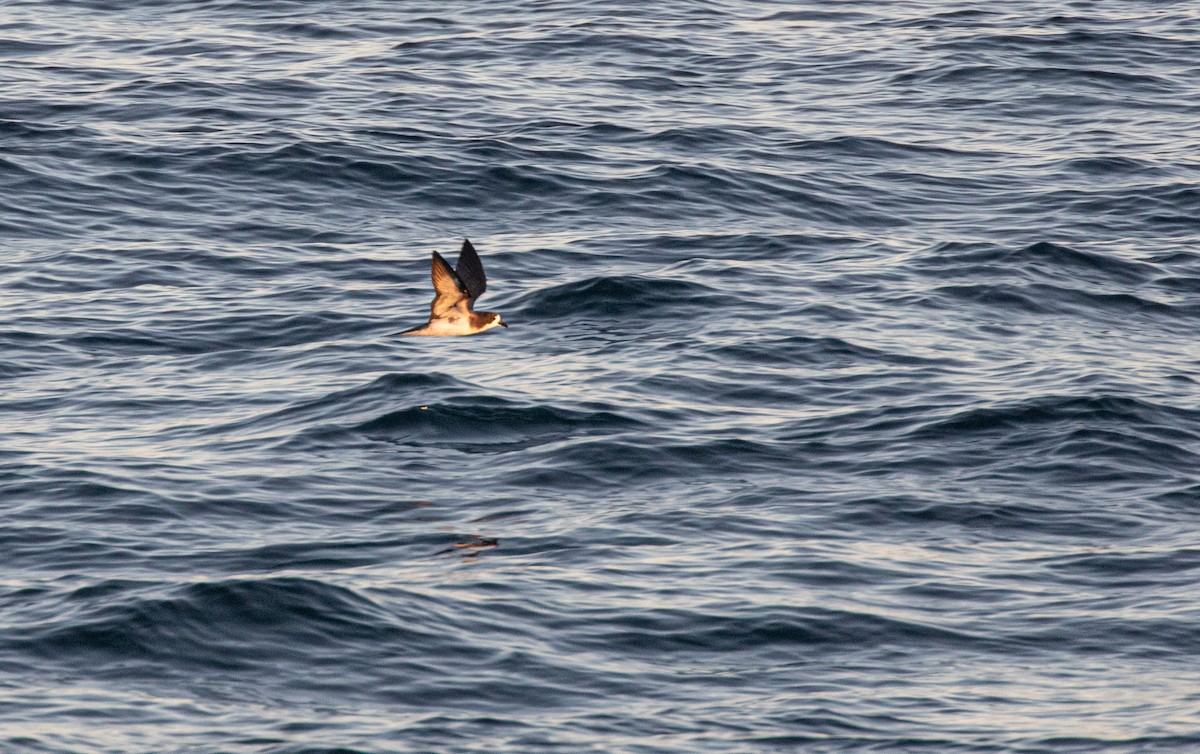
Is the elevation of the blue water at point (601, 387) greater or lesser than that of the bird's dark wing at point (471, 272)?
lesser

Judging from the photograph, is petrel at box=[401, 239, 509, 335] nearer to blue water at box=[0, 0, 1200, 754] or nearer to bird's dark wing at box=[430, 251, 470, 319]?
bird's dark wing at box=[430, 251, 470, 319]

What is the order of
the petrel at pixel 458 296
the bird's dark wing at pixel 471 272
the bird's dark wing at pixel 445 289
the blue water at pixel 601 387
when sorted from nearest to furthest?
the blue water at pixel 601 387 → the bird's dark wing at pixel 445 289 → the petrel at pixel 458 296 → the bird's dark wing at pixel 471 272

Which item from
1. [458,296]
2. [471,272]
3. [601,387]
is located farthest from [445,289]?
[601,387]

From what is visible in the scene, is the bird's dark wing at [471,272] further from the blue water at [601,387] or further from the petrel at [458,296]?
the blue water at [601,387]

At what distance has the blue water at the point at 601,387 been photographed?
1163 centimetres

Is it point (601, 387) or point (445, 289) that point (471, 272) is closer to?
point (445, 289)

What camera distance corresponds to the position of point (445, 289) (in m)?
15.5

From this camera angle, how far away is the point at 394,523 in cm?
1381

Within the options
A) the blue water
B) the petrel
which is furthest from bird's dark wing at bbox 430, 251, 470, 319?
the blue water

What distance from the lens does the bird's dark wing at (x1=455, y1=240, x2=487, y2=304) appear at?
15.6m

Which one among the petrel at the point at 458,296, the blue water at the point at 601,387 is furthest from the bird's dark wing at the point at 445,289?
the blue water at the point at 601,387

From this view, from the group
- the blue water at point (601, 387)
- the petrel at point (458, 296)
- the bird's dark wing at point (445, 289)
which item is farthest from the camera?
the petrel at point (458, 296)

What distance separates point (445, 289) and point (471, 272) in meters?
0.28

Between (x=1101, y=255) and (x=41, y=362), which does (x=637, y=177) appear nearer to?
Answer: (x=1101, y=255)
